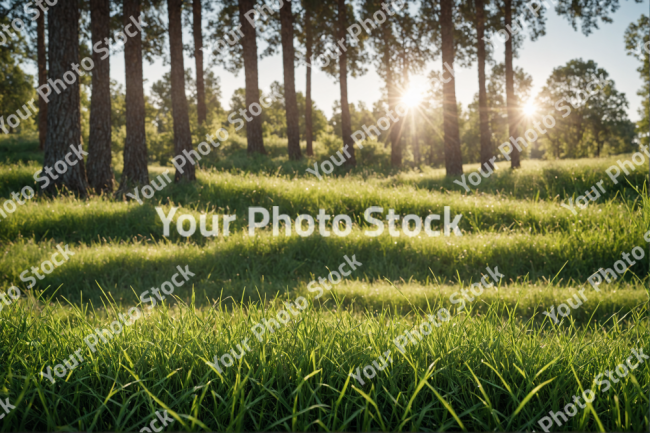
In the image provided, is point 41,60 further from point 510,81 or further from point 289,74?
point 510,81

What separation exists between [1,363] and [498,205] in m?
9.07

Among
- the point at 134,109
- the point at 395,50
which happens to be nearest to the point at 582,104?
the point at 395,50

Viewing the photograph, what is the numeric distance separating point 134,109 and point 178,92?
161cm

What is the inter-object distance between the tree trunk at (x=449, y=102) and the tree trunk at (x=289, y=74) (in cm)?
657

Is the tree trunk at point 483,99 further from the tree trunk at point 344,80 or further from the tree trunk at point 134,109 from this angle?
the tree trunk at point 134,109

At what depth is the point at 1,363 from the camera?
7.20ft

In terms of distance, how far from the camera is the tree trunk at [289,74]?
15.9m

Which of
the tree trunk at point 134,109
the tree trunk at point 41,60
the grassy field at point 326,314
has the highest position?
the tree trunk at point 41,60

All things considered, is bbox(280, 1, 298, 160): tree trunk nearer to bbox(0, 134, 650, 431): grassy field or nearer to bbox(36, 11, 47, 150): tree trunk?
bbox(0, 134, 650, 431): grassy field

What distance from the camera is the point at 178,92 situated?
11.9 m

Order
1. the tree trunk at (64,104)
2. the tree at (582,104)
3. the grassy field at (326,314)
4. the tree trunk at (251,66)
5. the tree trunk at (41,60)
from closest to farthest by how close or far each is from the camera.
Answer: the grassy field at (326,314) → the tree trunk at (64,104) → the tree trunk at (251,66) → the tree trunk at (41,60) → the tree at (582,104)

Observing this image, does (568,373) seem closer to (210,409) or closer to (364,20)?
(210,409)

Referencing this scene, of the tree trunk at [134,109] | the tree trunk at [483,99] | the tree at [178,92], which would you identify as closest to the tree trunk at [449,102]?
the tree trunk at [483,99]

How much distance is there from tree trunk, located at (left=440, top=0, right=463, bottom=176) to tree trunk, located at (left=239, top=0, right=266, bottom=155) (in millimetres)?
7607
